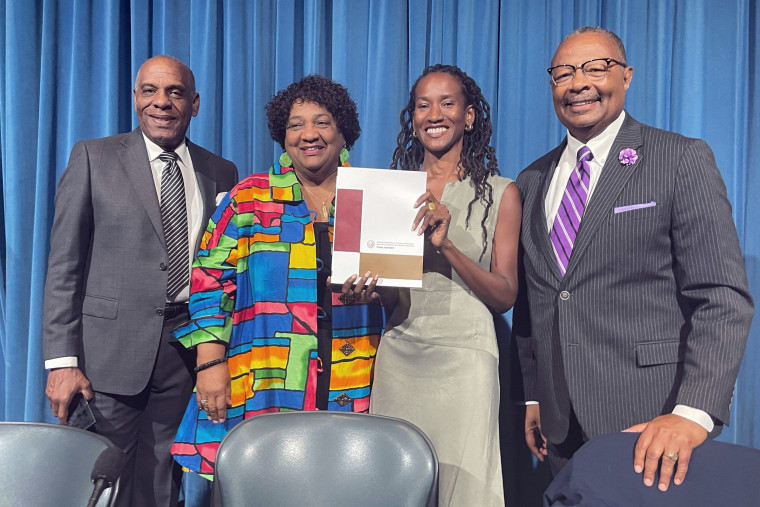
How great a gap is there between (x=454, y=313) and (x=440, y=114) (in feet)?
2.21

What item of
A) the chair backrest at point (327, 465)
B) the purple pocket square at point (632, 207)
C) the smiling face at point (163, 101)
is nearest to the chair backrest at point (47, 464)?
the chair backrest at point (327, 465)

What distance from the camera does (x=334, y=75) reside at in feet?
9.80

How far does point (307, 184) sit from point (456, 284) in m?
0.64

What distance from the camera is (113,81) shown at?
3.04 meters

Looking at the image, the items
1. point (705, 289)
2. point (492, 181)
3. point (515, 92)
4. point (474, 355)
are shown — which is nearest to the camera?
point (705, 289)

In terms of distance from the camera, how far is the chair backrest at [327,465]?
1549mm

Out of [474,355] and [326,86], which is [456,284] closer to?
[474,355]

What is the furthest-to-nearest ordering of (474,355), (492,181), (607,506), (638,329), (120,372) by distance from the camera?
(120,372)
(492,181)
(474,355)
(638,329)
(607,506)

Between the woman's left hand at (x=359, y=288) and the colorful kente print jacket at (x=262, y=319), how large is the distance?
5.0 inches

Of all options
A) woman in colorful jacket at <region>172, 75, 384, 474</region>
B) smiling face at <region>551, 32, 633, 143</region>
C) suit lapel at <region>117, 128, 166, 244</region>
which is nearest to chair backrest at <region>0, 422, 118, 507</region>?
woman in colorful jacket at <region>172, 75, 384, 474</region>

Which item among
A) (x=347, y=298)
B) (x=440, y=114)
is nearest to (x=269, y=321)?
(x=347, y=298)

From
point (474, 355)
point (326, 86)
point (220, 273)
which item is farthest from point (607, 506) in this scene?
point (326, 86)

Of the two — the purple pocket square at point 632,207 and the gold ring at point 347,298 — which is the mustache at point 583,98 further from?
the gold ring at point 347,298

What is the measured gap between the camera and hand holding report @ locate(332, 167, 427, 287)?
1.84 metres
